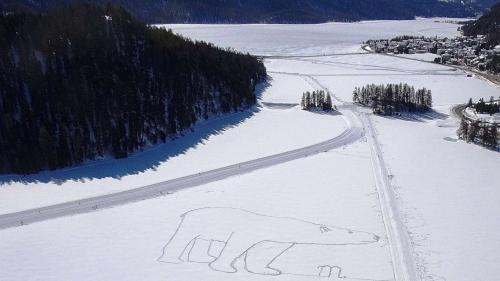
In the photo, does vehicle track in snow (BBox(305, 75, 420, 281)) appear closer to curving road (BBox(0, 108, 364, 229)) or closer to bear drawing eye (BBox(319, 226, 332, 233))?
bear drawing eye (BBox(319, 226, 332, 233))

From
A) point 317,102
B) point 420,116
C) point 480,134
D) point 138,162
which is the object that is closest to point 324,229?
point 138,162

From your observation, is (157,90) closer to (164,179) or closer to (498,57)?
(164,179)

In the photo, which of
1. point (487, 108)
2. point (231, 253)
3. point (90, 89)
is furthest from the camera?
point (487, 108)

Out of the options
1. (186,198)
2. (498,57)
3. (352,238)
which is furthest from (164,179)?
(498,57)

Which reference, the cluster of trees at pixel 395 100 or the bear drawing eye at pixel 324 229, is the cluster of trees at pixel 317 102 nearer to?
the cluster of trees at pixel 395 100

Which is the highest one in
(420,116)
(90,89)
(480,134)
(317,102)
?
(90,89)

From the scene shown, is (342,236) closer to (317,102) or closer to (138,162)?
(138,162)
